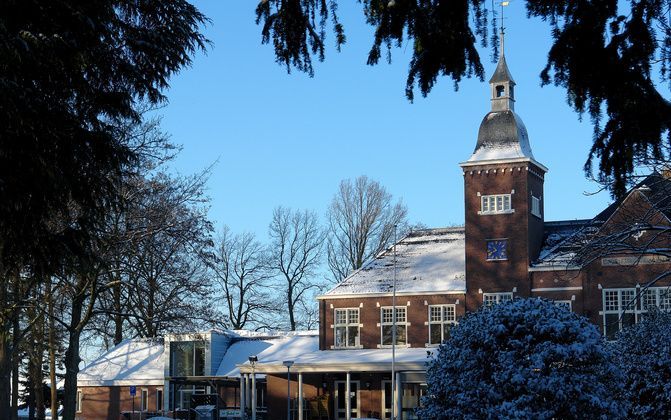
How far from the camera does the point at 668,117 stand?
6.65 metres

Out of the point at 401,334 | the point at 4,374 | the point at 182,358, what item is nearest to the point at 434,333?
the point at 401,334

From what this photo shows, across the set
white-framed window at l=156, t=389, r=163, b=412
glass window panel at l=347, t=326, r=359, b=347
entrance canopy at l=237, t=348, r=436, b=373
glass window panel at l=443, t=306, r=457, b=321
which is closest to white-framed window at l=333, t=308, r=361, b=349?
glass window panel at l=347, t=326, r=359, b=347

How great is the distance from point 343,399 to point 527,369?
30821 mm

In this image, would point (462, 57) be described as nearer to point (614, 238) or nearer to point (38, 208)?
point (38, 208)

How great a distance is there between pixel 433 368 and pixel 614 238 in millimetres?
11700

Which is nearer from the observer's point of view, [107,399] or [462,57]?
[462,57]

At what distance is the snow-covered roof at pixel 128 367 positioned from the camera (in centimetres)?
4994

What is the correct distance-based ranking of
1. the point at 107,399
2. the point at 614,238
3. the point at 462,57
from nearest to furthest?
1. the point at 462,57
2. the point at 614,238
3. the point at 107,399

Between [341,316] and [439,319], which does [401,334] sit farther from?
[341,316]

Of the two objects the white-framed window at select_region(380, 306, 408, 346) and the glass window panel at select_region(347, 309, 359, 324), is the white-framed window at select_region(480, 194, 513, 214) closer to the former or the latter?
the white-framed window at select_region(380, 306, 408, 346)

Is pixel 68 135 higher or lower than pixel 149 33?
lower

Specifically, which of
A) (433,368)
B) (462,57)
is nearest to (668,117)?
(462,57)

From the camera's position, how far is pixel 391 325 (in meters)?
44.8

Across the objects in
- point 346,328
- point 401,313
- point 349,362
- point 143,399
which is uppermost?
point 401,313
